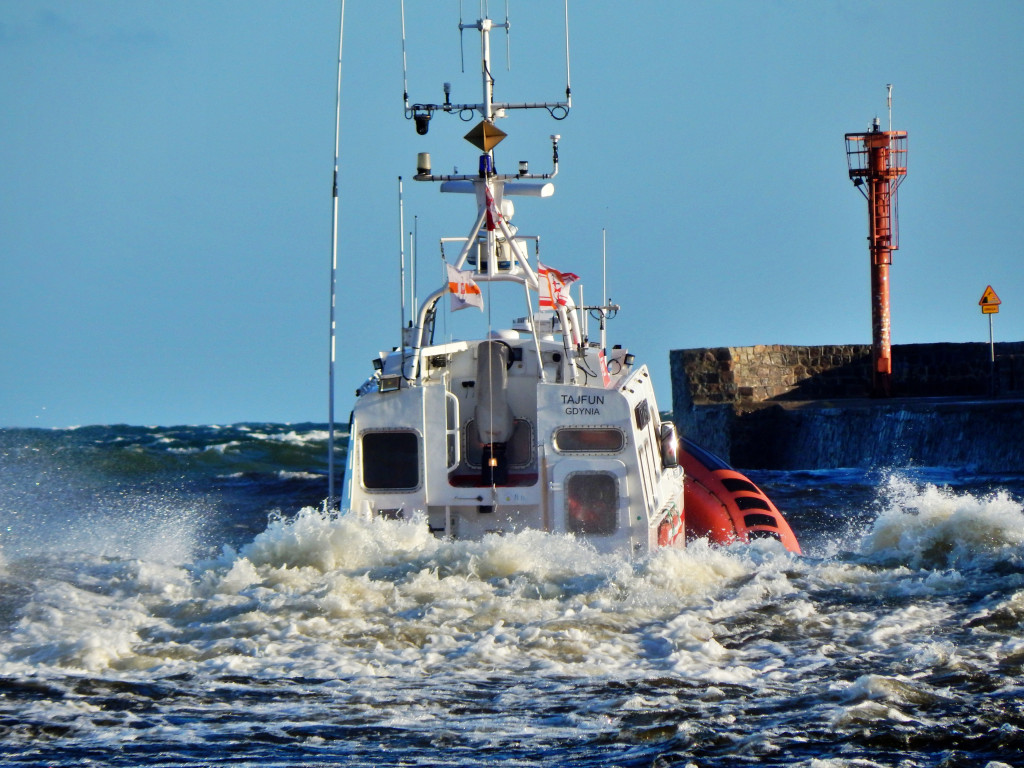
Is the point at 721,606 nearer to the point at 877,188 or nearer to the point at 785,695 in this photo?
the point at 785,695

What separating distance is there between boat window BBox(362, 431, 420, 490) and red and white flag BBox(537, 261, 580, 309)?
144cm

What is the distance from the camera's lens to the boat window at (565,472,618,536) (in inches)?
360

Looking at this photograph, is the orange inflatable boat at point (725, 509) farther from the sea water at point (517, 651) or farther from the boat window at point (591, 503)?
the boat window at point (591, 503)

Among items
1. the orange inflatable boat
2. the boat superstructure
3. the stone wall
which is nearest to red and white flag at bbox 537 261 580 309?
the boat superstructure

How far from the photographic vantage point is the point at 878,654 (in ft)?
22.3

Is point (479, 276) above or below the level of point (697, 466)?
above

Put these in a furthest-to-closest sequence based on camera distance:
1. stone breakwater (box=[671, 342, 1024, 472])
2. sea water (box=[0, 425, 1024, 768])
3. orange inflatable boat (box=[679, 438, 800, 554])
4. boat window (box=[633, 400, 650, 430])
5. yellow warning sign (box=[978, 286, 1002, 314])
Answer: yellow warning sign (box=[978, 286, 1002, 314]) < stone breakwater (box=[671, 342, 1024, 472]) < orange inflatable boat (box=[679, 438, 800, 554]) < boat window (box=[633, 400, 650, 430]) < sea water (box=[0, 425, 1024, 768])

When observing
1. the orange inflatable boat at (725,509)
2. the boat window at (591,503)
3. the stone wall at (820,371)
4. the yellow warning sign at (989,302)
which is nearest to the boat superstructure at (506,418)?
the boat window at (591,503)

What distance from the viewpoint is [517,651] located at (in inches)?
272

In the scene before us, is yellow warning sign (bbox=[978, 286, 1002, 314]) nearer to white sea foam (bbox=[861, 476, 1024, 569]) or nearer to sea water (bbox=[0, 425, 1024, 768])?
sea water (bbox=[0, 425, 1024, 768])

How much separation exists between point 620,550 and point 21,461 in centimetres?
2625

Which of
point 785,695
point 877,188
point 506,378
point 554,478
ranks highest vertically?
point 877,188

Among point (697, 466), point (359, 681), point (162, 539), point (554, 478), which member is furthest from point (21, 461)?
point (359, 681)

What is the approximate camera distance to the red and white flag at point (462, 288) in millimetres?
A: 9344
